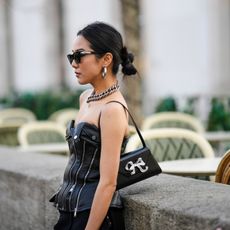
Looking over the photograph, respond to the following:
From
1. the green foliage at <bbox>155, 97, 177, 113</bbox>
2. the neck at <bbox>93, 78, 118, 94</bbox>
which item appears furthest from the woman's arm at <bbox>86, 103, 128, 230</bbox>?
the green foliage at <bbox>155, 97, 177, 113</bbox>

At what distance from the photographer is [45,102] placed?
607 inches

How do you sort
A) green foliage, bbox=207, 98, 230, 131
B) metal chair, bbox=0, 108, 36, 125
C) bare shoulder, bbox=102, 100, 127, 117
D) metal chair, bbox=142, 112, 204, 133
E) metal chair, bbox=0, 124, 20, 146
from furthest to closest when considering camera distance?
1. metal chair, bbox=0, 108, 36, 125
2. green foliage, bbox=207, 98, 230, 131
3. metal chair, bbox=0, 124, 20, 146
4. metal chair, bbox=142, 112, 204, 133
5. bare shoulder, bbox=102, 100, 127, 117

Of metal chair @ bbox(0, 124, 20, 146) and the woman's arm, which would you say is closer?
the woman's arm

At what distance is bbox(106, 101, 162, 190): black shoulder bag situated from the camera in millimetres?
3094

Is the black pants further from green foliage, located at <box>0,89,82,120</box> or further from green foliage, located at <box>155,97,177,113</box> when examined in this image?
green foliage, located at <box>0,89,82,120</box>

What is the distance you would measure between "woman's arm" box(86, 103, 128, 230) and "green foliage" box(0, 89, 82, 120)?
11.9 m

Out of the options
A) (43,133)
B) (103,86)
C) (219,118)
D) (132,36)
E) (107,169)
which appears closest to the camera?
(107,169)

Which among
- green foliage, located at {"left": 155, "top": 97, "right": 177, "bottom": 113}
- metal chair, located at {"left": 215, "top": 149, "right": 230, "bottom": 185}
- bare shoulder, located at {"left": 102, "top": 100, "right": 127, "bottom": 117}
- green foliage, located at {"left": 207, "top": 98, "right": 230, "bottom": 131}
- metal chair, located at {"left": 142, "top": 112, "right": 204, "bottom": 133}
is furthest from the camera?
green foliage, located at {"left": 155, "top": 97, "right": 177, "bottom": 113}

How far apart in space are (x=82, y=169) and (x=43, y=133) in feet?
15.7

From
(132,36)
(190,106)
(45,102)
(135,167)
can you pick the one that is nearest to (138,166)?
(135,167)

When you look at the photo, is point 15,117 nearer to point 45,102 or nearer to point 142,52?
point 45,102

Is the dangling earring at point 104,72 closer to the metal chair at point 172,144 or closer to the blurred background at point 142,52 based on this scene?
the metal chair at point 172,144

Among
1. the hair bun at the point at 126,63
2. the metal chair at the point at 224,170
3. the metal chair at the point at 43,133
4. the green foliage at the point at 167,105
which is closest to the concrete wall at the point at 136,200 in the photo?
the metal chair at the point at 224,170

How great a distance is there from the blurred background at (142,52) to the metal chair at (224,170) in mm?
5324
